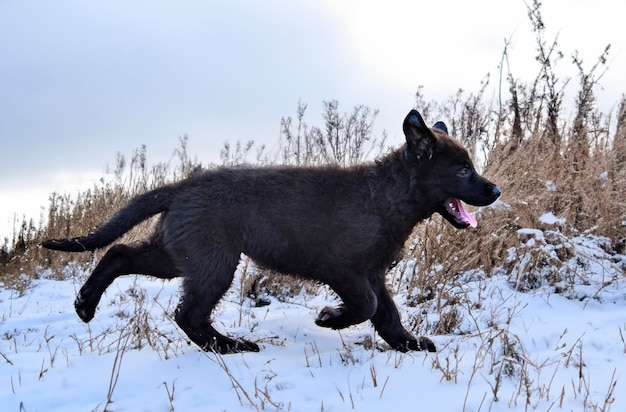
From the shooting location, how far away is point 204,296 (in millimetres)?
4383

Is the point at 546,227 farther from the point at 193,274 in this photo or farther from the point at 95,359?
the point at 95,359

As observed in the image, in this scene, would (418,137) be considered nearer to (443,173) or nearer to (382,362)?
(443,173)

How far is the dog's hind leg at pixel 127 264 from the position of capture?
15.5 ft

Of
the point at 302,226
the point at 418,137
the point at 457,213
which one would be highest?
the point at 418,137

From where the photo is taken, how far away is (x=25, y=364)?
4.18 meters

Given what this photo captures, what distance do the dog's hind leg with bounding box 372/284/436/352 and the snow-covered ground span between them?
0.32ft

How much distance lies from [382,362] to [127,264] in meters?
2.02

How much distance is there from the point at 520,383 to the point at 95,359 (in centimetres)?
252

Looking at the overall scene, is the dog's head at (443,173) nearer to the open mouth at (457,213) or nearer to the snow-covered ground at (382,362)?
the open mouth at (457,213)

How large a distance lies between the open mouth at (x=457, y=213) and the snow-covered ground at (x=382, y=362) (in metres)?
0.69

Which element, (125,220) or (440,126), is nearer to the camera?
(125,220)

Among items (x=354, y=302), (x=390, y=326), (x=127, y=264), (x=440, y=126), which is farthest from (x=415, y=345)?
(x=127, y=264)

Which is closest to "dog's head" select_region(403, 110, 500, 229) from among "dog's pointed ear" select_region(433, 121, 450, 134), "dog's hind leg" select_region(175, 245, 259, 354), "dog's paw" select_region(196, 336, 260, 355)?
"dog's pointed ear" select_region(433, 121, 450, 134)

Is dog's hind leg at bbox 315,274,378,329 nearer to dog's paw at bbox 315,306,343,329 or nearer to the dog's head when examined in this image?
dog's paw at bbox 315,306,343,329
